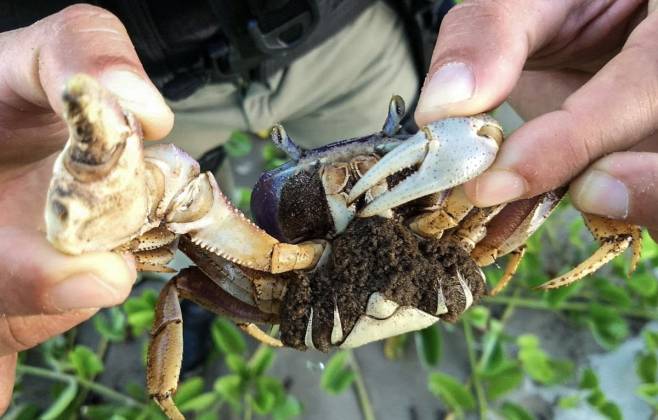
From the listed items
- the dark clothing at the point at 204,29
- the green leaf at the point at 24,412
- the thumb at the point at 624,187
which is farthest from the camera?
the green leaf at the point at 24,412

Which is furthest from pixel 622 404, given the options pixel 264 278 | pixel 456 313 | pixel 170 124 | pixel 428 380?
pixel 170 124

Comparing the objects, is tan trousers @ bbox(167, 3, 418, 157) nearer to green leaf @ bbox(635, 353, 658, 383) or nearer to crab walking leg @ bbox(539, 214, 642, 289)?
crab walking leg @ bbox(539, 214, 642, 289)

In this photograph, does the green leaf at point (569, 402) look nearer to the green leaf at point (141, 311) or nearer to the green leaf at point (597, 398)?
the green leaf at point (597, 398)

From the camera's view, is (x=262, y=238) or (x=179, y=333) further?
(x=179, y=333)

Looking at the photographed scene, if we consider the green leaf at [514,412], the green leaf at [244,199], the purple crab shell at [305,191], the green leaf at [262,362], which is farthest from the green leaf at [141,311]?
the green leaf at [514,412]

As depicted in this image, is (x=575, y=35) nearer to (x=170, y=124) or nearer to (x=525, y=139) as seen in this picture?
(x=525, y=139)

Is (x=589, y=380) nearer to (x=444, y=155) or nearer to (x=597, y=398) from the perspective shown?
(x=597, y=398)
